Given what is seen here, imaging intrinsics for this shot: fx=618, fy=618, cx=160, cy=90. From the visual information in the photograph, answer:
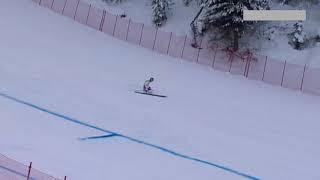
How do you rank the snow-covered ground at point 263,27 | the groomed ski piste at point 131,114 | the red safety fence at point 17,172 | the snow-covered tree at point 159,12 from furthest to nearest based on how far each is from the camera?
the snow-covered tree at point 159,12, the snow-covered ground at point 263,27, the groomed ski piste at point 131,114, the red safety fence at point 17,172

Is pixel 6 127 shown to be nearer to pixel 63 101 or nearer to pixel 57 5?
pixel 63 101

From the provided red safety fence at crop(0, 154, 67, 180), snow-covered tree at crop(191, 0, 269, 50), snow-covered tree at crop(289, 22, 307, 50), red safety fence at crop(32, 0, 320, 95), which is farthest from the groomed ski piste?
snow-covered tree at crop(289, 22, 307, 50)

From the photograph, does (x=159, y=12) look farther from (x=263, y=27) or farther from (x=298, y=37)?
(x=298, y=37)

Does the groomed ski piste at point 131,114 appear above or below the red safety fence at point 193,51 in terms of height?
below

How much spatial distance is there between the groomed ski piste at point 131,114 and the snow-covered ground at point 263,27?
2219mm

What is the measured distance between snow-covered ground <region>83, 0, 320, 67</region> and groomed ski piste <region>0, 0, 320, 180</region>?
2.22 meters

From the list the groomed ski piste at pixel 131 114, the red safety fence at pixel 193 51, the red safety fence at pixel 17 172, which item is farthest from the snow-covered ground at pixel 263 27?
the red safety fence at pixel 17 172

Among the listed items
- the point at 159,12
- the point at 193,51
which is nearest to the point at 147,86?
the point at 193,51

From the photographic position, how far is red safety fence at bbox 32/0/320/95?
2417 cm

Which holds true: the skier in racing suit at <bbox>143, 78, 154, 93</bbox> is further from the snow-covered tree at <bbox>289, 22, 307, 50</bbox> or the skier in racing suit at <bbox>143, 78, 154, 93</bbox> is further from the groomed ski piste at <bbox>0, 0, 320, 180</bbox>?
the snow-covered tree at <bbox>289, 22, 307, 50</bbox>

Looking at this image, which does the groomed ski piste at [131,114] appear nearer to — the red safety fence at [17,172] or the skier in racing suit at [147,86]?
the skier in racing suit at [147,86]

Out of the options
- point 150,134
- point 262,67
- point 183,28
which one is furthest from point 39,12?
point 150,134

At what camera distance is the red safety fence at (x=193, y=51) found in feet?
79.3

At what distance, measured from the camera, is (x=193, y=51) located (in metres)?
25.5
